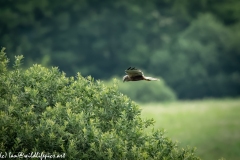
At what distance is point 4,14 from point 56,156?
46.3 metres

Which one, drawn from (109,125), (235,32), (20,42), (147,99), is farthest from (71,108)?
(235,32)

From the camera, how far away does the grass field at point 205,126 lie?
20594 mm

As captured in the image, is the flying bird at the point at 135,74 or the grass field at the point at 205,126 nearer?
the flying bird at the point at 135,74

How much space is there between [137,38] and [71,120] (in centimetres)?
4808

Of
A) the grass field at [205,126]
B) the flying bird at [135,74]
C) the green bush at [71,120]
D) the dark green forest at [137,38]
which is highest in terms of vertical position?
the dark green forest at [137,38]

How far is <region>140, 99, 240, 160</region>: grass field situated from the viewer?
20594 mm

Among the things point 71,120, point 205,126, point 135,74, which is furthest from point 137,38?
point 71,120

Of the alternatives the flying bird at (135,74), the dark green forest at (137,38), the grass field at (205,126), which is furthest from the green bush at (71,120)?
the dark green forest at (137,38)

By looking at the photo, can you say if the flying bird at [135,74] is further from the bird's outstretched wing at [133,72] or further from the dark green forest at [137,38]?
the dark green forest at [137,38]

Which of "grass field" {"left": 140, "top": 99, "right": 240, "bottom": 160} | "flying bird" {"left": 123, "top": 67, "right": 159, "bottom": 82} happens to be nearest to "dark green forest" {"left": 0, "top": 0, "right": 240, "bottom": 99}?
"grass field" {"left": 140, "top": 99, "right": 240, "bottom": 160}

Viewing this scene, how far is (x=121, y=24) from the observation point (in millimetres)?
54000

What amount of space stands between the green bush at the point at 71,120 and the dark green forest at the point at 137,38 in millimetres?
40075

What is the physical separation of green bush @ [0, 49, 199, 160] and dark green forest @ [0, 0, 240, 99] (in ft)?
131

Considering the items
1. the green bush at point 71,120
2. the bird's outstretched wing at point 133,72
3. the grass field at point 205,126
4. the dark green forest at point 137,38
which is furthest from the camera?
the dark green forest at point 137,38
